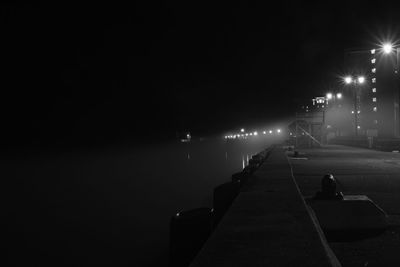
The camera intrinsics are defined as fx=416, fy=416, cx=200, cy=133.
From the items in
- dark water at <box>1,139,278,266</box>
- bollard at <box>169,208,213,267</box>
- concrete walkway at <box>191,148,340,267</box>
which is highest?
concrete walkway at <box>191,148,340,267</box>

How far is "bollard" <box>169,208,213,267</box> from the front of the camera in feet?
28.5

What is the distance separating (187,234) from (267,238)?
287cm

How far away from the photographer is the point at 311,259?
5164 millimetres

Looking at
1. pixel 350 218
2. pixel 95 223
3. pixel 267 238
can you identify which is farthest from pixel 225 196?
pixel 95 223

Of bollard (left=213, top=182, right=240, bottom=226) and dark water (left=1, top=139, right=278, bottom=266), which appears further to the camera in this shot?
dark water (left=1, top=139, right=278, bottom=266)

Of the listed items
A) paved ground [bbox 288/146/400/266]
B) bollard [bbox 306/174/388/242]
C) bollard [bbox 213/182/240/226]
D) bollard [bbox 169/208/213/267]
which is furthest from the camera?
bollard [bbox 213/182/240/226]

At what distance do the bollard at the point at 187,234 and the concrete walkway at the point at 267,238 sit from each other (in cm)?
72

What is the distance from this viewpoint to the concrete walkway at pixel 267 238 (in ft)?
17.0

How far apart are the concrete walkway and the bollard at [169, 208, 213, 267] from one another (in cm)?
72

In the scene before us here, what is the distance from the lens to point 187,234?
8.75m

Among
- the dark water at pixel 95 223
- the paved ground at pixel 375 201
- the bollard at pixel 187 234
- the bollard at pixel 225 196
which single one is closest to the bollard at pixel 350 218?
the paved ground at pixel 375 201

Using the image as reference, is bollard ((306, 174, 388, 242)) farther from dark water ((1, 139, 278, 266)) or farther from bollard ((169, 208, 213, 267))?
dark water ((1, 139, 278, 266))

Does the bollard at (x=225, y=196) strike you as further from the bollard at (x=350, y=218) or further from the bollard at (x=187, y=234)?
the bollard at (x=350, y=218)

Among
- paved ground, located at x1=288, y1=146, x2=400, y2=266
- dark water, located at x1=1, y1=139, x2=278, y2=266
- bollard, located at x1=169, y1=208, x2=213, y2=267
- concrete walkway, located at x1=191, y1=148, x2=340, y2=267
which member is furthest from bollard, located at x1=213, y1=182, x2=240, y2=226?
dark water, located at x1=1, y1=139, x2=278, y2=266
